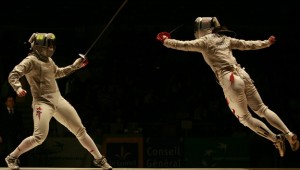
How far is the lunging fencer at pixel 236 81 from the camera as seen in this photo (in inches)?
191

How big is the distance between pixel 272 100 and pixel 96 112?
246cm

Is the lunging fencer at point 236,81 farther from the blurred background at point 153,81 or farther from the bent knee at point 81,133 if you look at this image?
the blurred background at point 153,81

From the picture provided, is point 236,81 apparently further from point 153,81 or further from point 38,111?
point 153,81

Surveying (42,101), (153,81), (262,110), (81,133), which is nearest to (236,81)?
(262,110)

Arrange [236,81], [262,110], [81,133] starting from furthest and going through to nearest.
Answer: [81,133] < [262,110] < [236,81]

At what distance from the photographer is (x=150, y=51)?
322 inches

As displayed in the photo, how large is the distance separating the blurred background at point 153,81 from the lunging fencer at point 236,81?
197cm

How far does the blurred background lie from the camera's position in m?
6.94

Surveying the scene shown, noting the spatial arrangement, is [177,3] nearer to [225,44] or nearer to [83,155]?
[83,155]

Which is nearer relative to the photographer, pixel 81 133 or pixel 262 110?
pixel 262 110

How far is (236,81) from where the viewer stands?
4852 mm

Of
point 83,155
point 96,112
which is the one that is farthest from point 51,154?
point 96,112

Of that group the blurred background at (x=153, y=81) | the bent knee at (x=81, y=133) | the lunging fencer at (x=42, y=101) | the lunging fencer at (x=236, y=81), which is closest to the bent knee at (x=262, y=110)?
the lunging fencer at (x=236, y=81)

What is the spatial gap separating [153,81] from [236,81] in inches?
128
